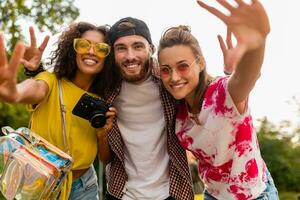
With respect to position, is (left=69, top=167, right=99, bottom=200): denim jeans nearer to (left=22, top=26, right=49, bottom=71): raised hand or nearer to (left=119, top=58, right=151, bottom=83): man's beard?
(left=119, top=58, right=151, bottom=83): man's beard

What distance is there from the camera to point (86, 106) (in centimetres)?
335

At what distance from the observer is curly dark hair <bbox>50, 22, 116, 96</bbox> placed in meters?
3.62

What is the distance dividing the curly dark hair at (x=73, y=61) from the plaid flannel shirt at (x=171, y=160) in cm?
10

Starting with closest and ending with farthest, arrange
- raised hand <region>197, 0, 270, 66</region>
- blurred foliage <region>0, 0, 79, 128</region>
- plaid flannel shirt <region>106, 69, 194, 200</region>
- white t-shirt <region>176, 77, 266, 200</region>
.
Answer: raised hand <region>197, 0, 270, 66</region>, white t-shirt <region>176, 77, 266, 200</region>, plaid flannel shirt <region>106, 69, 194, 200</region>, blurred foliage <region>0, 0, 79, 128</region>

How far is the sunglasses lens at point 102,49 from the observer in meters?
3.52

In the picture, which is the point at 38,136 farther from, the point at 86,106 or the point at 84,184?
the point at 84,184

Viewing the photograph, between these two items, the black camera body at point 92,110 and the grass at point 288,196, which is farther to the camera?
the grass at point 288,196

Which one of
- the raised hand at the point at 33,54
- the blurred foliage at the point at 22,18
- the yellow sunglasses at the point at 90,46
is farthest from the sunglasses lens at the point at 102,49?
the blurred foliage at the point at 22,18

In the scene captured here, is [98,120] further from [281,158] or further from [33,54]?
[281,158]

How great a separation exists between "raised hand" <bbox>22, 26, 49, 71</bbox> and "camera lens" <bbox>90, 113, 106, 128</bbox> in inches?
22.4

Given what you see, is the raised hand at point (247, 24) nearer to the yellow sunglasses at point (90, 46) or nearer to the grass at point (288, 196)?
the yellow sunglasses at point (90, 46)

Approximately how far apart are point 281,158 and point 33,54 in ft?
52.2

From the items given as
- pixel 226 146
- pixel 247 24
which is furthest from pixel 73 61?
pixel 247 24

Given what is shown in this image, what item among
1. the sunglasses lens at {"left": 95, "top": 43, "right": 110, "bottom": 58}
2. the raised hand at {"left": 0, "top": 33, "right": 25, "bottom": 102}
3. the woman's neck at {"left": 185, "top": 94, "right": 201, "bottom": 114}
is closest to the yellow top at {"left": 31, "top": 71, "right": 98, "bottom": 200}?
the sunglasses lens at {"left": 95, "top": 43, "right": 110, "bottom": 58}
